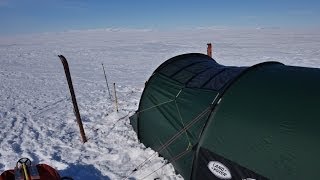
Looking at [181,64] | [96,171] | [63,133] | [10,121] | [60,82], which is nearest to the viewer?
[96,171]

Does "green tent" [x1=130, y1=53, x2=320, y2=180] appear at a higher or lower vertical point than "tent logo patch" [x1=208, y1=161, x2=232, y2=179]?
higher

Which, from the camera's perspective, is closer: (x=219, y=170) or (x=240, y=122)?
(x=240, y=122)

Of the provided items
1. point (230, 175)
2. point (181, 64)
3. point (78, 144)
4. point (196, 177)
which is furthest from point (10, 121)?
point (230, 175)

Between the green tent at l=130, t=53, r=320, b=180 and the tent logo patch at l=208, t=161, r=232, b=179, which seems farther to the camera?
the tent logo patch at l=208, t=161, r=232, b=179

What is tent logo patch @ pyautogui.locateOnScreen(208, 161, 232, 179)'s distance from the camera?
199 inches

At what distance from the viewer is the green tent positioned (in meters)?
4.44

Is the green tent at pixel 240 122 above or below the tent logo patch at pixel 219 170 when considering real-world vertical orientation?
above

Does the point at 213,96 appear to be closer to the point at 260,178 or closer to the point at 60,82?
the point at 260,178

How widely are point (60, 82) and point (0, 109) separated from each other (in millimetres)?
6018

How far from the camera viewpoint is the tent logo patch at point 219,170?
504 centimetres

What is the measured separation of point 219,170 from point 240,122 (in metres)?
0.86

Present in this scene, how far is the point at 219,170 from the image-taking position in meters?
5.16

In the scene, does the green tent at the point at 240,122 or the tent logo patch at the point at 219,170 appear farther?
the tent logo patch at the point at 219,170

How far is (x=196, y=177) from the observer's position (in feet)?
18.3
